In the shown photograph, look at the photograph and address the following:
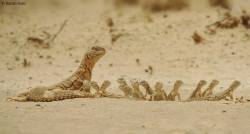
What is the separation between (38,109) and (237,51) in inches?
296

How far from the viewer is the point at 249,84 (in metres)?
10.7

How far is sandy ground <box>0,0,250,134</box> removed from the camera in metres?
6.05

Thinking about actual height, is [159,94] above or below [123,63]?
below

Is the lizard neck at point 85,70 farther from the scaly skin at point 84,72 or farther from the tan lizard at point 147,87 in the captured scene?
the tan lizard at point 147,87

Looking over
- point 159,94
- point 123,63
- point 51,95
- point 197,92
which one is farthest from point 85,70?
point 123,63

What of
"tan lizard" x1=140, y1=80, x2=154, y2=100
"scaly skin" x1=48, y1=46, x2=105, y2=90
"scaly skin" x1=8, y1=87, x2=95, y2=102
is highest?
"scaly skin" x1=48, y1=46, x2=105, y2=90

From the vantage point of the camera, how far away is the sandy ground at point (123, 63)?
19.9 ft

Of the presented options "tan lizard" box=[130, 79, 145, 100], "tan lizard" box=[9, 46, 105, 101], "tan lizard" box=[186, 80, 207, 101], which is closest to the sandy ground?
"tan lizard" box=[130, 79, 145, 100]

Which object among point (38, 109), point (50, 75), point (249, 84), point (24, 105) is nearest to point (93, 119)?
point (38, 109)

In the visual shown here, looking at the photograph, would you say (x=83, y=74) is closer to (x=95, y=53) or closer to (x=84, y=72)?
(x=84, y=72)

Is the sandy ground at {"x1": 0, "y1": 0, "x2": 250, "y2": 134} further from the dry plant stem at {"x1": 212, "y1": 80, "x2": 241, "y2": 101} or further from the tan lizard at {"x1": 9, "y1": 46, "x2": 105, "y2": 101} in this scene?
the tan lizard at {"x1": 9, "y1": 46, "x2": 105, "y2": 101}

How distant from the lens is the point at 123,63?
13.5 meters

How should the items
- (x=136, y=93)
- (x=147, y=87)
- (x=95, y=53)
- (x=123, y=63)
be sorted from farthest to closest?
1. (x=123, y=63)
2. (x=95, y=53)
3. (x=147, y=87)
4. (x=136, y=93)

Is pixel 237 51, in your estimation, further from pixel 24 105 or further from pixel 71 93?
pixel 24 105
